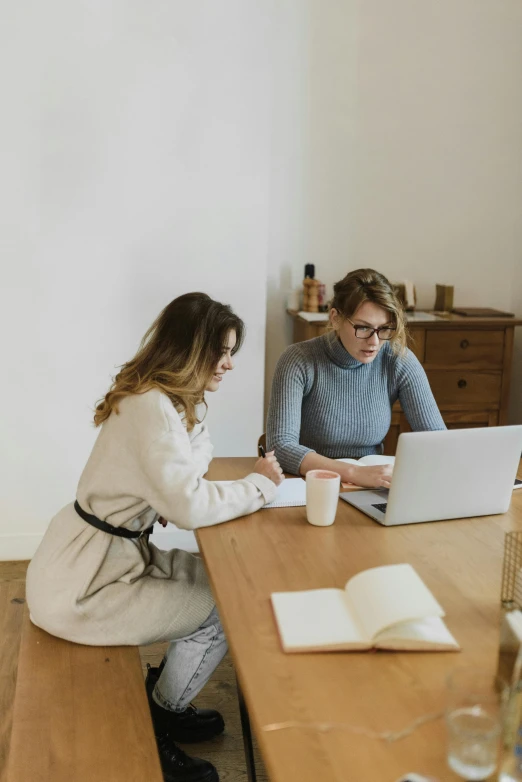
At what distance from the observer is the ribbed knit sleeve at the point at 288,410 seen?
2.11m

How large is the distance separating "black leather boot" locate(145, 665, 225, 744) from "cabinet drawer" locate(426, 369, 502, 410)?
186 cm

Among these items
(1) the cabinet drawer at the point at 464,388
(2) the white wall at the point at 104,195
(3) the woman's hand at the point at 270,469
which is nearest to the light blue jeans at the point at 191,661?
(3) the woman's hand at the point at 270,469

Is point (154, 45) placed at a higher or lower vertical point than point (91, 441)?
higher

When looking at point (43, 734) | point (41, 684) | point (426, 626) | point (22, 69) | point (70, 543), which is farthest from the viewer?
point (22, 69)

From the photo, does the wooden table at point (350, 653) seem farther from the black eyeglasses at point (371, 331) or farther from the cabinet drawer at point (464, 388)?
Result: the cabinet drawer at point (464, 388)

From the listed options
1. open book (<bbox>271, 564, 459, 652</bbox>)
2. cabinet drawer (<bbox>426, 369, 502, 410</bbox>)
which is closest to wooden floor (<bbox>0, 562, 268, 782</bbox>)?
open book (<bbox>271, 564, 459, 652</bbox>)

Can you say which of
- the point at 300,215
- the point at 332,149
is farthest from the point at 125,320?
the point at 332,149

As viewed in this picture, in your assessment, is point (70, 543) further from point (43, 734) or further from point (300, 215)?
point (300, 215)

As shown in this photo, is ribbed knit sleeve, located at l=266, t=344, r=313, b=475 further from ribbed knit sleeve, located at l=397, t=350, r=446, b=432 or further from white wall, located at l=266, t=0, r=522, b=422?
white wall, located at l=266, t=0, r=522, b=422

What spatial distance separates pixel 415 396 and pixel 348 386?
0.19 metres

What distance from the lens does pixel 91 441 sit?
3129 mm


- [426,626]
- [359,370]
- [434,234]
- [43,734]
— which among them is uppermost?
[434,234]

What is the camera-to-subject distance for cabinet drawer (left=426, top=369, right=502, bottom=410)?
3.60m

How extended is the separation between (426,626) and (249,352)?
6.79ft
